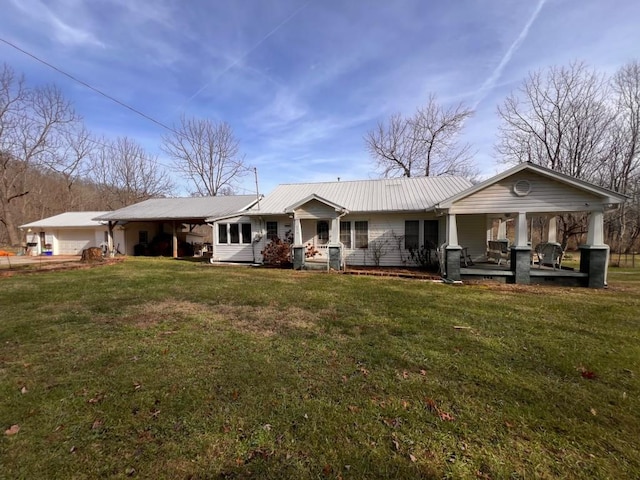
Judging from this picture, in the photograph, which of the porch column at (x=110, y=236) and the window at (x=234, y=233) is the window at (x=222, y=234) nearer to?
the window at (x=234, y=233)

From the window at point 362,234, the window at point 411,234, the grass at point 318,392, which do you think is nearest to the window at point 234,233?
the window at point 362,234

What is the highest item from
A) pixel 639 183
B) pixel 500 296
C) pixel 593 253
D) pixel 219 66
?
pixel 219 66

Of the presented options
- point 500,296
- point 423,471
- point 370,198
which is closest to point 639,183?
point 370,198

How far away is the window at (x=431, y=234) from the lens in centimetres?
1317

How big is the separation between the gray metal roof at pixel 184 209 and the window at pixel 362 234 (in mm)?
7536

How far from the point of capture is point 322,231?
47.6ft

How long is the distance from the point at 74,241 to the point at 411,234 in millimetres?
25726

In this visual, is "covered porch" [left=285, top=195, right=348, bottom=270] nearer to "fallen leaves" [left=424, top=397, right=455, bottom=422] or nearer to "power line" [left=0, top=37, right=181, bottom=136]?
"power line" [left=0, top=37, right=181, bottom=136]

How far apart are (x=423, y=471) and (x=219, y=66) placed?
1644 centimetres

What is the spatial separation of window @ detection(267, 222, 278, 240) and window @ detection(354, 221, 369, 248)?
172 inches

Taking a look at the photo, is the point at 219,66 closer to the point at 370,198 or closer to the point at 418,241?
the point at 370,198

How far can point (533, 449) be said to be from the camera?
2.42m

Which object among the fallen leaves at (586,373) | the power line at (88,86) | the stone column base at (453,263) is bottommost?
the fallen leaves at (586,373)

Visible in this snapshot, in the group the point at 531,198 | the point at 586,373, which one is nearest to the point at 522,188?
the point at 531,198
